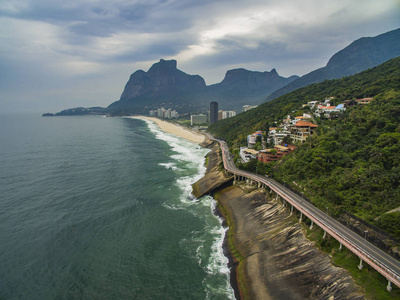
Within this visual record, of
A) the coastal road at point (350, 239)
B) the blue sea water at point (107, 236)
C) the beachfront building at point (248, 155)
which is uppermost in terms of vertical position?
the beachfront building at point (248, 155)

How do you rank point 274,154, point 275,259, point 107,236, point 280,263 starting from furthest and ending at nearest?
point 274,154 → point 107,236 → point 275,259 → point 280,263

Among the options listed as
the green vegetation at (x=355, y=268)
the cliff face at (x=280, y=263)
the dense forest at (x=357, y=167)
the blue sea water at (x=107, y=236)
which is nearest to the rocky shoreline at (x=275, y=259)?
the cliff face at (x=280, y=263)

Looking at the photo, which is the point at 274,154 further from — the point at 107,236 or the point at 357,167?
the point at 107,236

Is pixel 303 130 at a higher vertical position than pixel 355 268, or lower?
higher

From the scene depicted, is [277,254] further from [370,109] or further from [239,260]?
[370,109]

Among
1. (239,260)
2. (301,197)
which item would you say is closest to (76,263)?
(239,260)

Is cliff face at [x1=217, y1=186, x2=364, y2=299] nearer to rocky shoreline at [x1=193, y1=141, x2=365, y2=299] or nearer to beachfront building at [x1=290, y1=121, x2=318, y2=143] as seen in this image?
rocky shoreline at [x1=193, y1=141, x2=365, y2=299]

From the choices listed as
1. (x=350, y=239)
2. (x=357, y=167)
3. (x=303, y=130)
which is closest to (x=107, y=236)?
(x=350, y=239)

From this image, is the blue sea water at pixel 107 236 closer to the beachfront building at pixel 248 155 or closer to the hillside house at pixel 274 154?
the beachfront building at pixel 248 155
